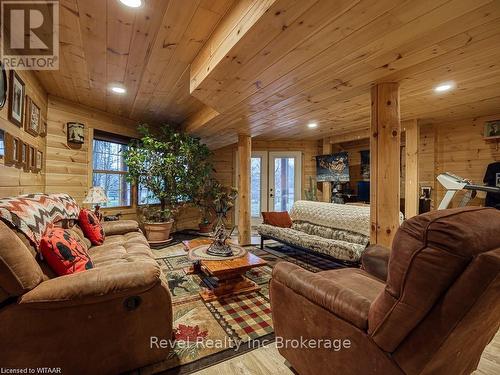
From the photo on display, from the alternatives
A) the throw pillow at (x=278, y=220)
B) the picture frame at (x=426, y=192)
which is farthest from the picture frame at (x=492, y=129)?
the throw pillow at (x=278, y=220)

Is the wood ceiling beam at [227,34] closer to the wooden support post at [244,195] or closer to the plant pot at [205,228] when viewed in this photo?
the wooden support post at [244,195]

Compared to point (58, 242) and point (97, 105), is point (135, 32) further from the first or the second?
point (97, 105)

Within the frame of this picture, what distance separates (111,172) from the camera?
441cm

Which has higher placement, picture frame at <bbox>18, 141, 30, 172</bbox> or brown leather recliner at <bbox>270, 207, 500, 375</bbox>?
picture frame at <bbox>18, 141, 30, 172</bbox>

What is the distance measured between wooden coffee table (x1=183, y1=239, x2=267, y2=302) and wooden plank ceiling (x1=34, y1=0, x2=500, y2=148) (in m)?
1.73

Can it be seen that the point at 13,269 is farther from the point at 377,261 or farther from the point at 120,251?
the point at 377,261

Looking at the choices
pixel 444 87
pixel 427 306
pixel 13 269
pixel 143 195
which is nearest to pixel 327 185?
pixel 444 87

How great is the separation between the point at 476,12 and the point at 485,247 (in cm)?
147

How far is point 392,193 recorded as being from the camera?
2145 mm

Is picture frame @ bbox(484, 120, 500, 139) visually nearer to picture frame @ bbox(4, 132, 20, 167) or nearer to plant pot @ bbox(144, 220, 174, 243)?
plant pot @ bbox(144, 220, 174, 243)

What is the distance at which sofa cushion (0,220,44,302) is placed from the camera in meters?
1.14

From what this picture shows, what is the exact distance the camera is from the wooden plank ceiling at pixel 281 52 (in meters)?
1.39

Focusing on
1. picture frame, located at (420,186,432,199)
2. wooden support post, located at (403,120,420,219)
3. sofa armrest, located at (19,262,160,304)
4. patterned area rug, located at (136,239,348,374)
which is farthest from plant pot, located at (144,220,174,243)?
picture frame, located at (420,186,432,199)

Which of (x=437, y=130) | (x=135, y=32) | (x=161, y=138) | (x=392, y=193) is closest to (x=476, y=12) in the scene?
(x=392, y=193)
